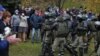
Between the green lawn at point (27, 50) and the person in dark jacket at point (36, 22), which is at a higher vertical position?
the person in dark jacket at point (36, 22)

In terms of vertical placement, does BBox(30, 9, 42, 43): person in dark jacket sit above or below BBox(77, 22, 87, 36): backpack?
below

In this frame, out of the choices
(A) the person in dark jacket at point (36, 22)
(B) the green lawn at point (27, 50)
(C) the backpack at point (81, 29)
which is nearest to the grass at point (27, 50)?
(B) the green lawn at point (27, 50)

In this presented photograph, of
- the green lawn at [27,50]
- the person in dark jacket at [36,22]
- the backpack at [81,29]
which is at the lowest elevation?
the green lawn at [27,50]

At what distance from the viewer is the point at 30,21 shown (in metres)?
22.2

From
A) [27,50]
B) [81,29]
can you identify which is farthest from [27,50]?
[81,29]

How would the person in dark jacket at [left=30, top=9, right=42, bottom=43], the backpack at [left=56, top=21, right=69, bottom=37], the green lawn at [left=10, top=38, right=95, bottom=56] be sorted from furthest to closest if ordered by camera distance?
the person in dark jacket at [left=30, top=9, right=42, bottom=43] → the green lawn at [left=10, top=38, right=95, bottom=56] → the backpack at [left=56, top=21, right=69, bottom=37]

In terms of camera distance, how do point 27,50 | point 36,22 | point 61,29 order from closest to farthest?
point 61,29, point 27,50, point 36,22

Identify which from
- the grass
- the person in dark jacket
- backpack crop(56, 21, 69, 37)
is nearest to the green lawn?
the grass

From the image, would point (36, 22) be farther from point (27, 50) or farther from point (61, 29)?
point (61, 29)

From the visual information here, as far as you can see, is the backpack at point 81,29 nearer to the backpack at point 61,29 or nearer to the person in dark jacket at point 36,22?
the backpack at point 61,29

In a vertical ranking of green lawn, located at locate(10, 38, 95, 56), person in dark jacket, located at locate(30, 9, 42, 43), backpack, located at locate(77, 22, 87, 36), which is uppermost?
backpack, located at locate(77, 22, 87, 36)

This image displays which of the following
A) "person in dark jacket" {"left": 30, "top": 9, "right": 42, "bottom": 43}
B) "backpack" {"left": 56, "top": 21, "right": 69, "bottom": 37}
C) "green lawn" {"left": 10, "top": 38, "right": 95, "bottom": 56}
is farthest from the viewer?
"person in dark jacket" {"left": 30, "top": 9, "right": 42, "bottom": 43}

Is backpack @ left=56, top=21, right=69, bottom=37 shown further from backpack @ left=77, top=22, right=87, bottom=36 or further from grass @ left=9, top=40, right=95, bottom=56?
grass @ left=9, top=40, right=95, bottom=56

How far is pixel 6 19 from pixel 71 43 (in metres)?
8.64
